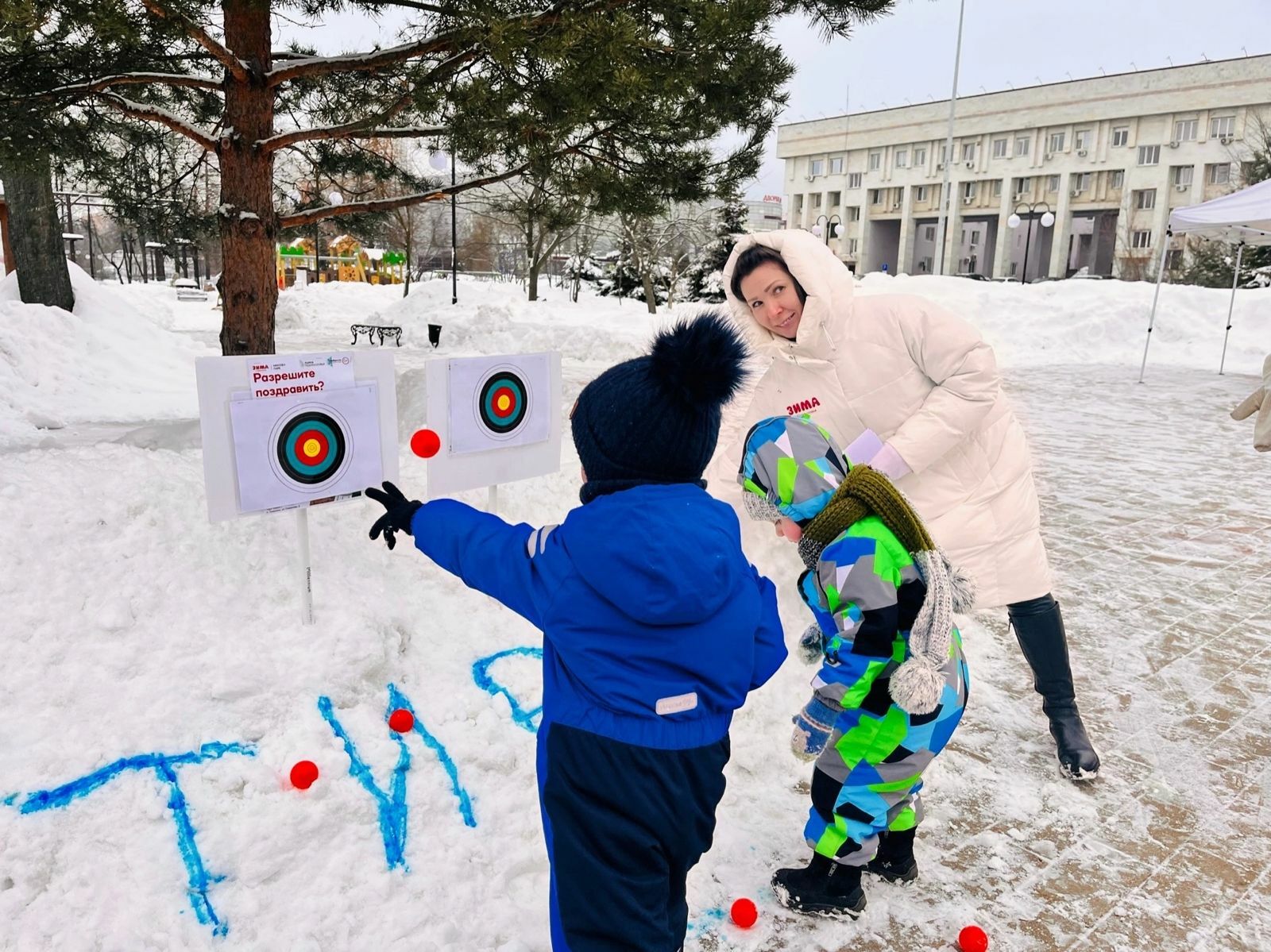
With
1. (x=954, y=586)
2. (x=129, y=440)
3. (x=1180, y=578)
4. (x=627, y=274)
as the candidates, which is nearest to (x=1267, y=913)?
(x=954, y=586)

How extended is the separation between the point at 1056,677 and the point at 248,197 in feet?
15.2

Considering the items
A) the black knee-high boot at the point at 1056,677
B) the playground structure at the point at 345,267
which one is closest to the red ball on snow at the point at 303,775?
the black knee-high boot at the point at 1056,677

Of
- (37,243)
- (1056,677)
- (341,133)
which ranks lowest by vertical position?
(1056,677)

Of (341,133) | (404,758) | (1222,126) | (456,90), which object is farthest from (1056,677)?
(1222,126)

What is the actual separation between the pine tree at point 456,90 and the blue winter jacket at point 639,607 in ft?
8.29

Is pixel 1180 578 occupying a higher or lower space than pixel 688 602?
lower

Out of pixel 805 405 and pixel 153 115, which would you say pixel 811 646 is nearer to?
pixel 805 405

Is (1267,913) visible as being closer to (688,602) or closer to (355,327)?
(688,602)

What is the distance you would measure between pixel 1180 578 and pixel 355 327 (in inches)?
578

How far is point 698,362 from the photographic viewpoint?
1522 millimetres

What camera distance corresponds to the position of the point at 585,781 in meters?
1.58

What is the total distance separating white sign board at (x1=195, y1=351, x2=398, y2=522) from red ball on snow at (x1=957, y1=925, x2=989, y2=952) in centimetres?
250

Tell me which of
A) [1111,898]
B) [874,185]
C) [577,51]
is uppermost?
[874,185]

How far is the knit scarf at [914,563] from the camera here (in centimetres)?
192
